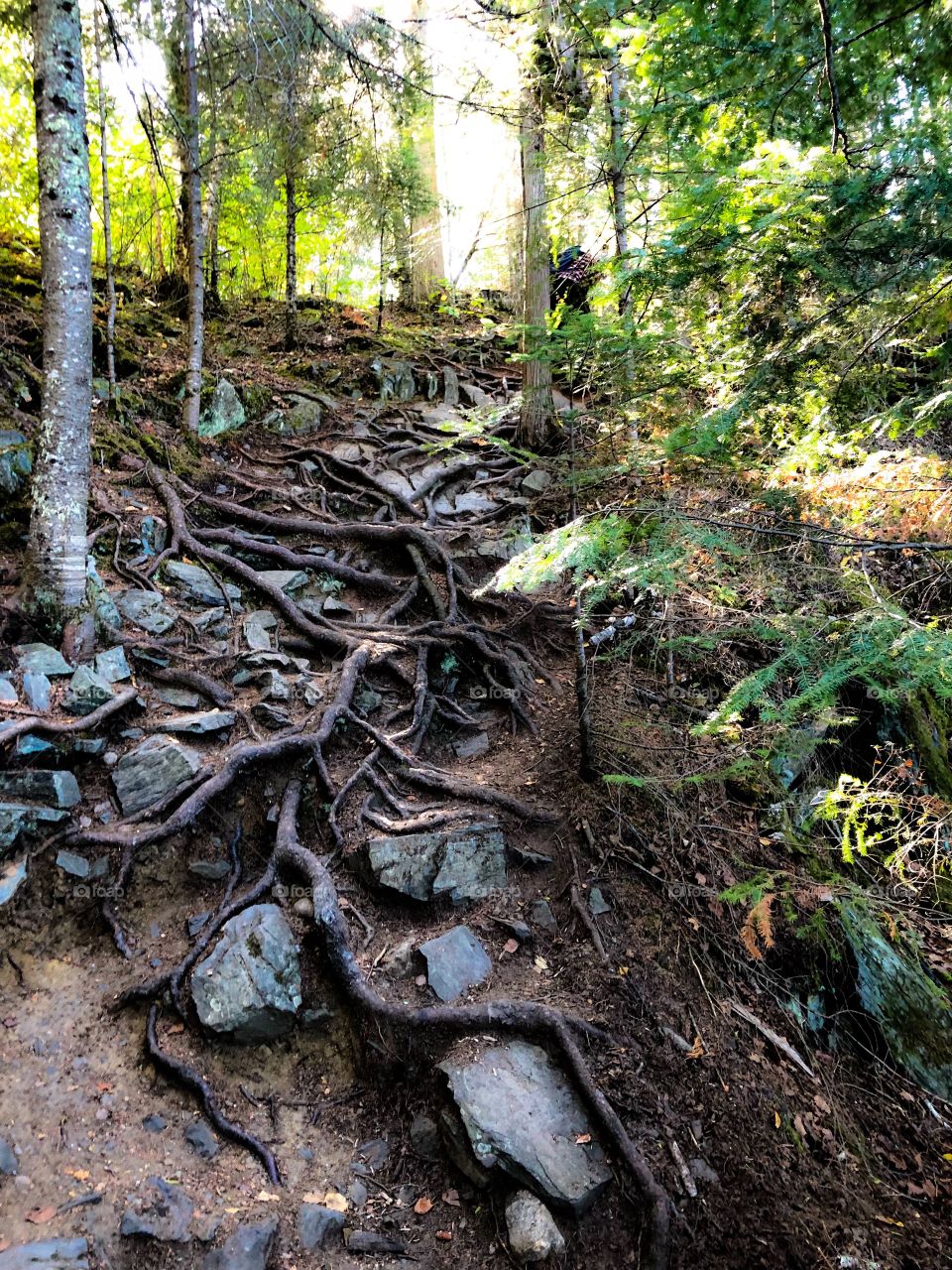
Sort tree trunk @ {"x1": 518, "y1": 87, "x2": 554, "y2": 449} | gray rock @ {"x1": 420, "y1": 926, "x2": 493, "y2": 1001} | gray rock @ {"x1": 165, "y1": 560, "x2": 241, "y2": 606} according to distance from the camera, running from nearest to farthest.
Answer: gray rock @ {"x1": 420, "y1": 926, "x2": 493, "y2": 1001} → gray rock @ {"x1": 165, "y1": 560, "x2": 241, "y2": 606} → tree trunk @ {"x1": 518, "y1": 87, "x2": 554, "y2": 449}

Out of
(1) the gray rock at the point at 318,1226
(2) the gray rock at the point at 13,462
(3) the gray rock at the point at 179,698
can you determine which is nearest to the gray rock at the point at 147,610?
(3) the gray rock at the point at 179,698

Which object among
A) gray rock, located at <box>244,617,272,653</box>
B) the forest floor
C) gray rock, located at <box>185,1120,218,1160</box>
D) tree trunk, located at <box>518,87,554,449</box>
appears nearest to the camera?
the forest floor

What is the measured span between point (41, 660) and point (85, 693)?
1.61ft

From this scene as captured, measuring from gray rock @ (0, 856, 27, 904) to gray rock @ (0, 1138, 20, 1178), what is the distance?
1429 mm

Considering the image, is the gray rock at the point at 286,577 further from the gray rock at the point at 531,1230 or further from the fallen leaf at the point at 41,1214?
the gray rock at the point at 531,1230

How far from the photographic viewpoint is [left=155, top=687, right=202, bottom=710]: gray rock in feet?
19.7

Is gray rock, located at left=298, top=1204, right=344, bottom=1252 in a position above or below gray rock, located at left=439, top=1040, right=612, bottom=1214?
below

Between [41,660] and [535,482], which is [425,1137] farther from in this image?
[535,482]

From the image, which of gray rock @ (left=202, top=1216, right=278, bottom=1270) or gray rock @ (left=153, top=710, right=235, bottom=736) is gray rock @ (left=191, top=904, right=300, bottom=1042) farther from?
gray rock @ (left=153, top=710, right=235, bottom=736)

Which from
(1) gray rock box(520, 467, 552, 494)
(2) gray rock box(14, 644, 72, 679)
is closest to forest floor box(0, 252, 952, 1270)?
(2) gray rock box(14, 644, 72, 679)

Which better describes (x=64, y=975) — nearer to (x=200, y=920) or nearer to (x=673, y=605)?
(x=200, y=920)

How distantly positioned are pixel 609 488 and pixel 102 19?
26.4 feet

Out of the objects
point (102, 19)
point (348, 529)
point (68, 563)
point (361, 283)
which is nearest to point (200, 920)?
point (68, 563)

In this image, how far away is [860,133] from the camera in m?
5.65
